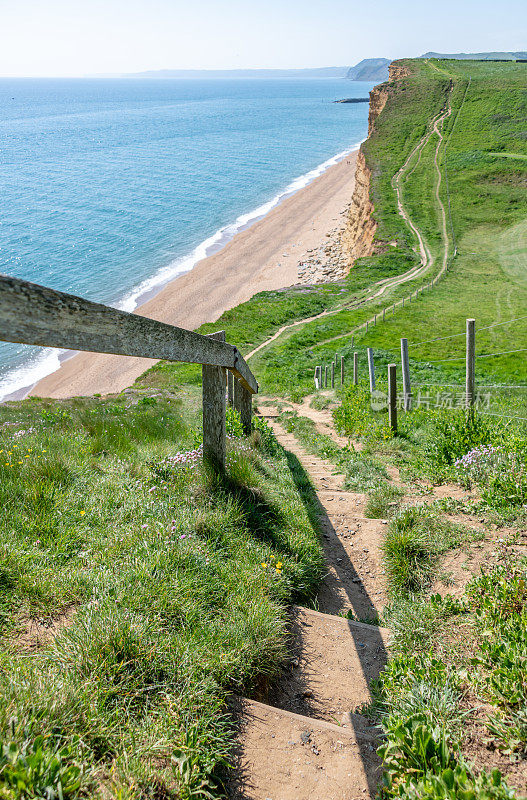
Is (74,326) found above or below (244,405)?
above

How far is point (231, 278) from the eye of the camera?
47594 millimetres

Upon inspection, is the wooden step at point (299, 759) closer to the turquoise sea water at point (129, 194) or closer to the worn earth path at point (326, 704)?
the worn earth path at point (326, 704)

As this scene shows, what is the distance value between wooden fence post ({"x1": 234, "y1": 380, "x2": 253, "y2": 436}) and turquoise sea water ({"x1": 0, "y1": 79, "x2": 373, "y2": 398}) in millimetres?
27534

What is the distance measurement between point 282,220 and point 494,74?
50656 millimetres

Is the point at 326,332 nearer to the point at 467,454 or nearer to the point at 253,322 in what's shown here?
the point at 253,322

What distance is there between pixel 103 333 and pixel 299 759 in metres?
2.36

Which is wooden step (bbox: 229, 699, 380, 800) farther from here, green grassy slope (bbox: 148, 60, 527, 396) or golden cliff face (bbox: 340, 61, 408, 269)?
golden cliff face (bbox: 340, 61, 408, 269)

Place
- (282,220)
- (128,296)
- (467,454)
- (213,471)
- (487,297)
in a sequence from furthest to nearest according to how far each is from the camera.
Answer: (282,220) < (128,296) < (487,297) < (467,454) < (213,471)

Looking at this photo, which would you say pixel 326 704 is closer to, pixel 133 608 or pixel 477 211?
pixel 133 608

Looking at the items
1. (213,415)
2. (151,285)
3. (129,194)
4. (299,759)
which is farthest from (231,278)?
(299,759)

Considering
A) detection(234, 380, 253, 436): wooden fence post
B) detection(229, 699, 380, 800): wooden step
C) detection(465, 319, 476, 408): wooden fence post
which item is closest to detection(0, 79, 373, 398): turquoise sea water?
detection(234, 380, 253, 436): wooden fence post

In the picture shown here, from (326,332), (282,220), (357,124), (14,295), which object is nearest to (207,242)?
(282,220)

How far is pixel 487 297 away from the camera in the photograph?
34.6 m

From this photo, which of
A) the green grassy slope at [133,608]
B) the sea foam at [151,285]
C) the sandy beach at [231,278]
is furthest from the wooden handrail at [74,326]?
the sea foam at [151,285]
